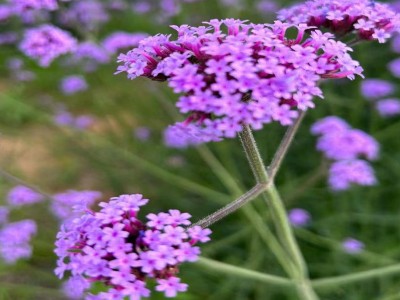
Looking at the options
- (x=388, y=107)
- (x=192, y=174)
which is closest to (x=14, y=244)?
(x=192, y=174)

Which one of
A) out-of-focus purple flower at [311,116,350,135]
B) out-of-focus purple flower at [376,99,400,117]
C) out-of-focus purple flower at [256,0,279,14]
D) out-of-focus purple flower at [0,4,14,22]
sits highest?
out-of-focus purple flower at [256,0,279,14]

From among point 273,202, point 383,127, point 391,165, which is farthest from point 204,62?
point 383,127

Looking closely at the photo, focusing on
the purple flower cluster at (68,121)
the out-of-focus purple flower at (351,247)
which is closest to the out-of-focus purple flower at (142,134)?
the purple flower cluster at (68,121)

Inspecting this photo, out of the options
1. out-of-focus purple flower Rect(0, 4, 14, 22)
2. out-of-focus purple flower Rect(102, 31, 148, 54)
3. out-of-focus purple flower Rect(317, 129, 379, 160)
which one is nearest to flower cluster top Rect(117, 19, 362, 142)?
out-of-focus purple flower Rect(317, 129, 379, 160)

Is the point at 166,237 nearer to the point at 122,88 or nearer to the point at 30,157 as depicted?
the point at 122,88

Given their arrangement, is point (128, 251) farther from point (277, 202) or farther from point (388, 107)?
point (388, 107)

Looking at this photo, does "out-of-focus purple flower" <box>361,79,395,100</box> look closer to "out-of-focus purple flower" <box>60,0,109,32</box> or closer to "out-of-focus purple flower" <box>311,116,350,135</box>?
"out-of-focus purple flower" <box>311,116,350,135</box>

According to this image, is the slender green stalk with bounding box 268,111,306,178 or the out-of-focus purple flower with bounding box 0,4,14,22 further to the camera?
the out-of-focus purple flower with bounding box 0,4,14,22
